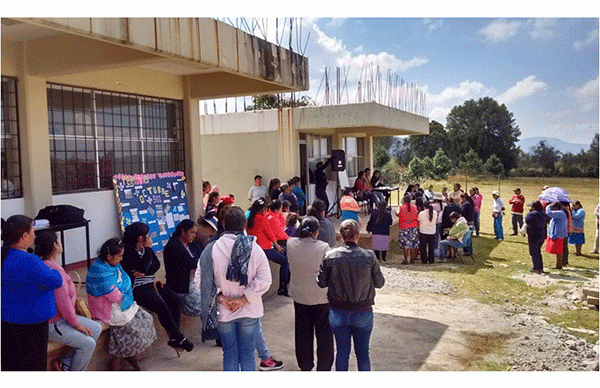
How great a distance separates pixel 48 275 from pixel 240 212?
1.37 meters

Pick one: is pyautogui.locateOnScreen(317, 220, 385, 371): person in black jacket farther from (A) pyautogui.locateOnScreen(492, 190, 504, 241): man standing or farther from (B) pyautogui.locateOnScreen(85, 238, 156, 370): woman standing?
(A) pyautogui.locateOnScreen(492, 190, 504, 241): man standing

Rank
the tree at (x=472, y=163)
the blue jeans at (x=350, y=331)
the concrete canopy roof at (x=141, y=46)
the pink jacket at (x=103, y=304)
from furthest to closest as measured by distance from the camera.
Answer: the tree at (x=472, y=163) → the concrete canopy roof at (x=141, y=46) → the pink jacket at (x=103, y=304) → the blue jeans at (x=350, y=331)

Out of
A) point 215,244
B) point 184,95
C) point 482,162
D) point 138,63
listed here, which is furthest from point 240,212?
point 482,162

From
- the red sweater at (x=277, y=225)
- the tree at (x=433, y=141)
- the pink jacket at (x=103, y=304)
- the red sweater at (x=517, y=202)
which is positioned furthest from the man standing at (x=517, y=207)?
the tree at (x=433, y=141)

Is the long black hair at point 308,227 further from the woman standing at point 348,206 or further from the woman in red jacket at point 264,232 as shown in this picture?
the woman standing at point 348,206

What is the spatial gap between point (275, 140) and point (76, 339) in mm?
9872

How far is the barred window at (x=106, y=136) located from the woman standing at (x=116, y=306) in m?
3.21

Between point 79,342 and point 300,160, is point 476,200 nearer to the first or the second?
point 300,160

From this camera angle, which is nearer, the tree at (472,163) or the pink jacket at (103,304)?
the pink jacket at (103,304)

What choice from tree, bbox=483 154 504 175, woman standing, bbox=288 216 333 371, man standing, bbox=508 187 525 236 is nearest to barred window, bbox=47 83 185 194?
woman standing, bbox=288 216 333 371

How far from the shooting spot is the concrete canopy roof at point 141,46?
477cm

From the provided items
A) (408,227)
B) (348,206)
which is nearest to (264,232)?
(348,206)

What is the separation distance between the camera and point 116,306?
421 cm

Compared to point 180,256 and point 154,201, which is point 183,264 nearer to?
point 180,256
